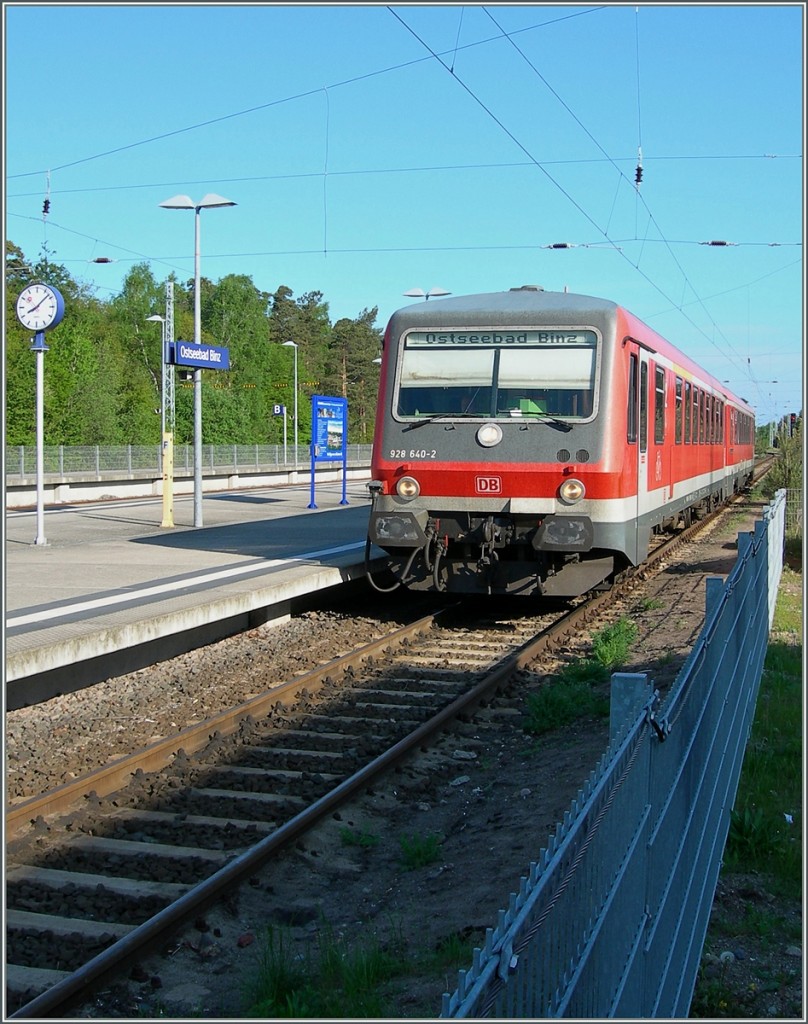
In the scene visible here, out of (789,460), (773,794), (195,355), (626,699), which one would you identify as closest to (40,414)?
(195,355)

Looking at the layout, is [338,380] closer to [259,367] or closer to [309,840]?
[259,367]

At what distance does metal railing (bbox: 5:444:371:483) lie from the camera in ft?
112

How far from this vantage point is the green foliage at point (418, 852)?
5.88 meters

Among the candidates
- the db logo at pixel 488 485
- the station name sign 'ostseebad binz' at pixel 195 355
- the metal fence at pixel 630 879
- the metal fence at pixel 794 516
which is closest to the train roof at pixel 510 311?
the db logo at pixel 488 485

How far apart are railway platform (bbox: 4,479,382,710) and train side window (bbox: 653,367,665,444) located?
3628 millimetres

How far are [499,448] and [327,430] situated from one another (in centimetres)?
1433

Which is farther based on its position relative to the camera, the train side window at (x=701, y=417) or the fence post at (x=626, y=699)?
the train side window at (x=701, y=417)

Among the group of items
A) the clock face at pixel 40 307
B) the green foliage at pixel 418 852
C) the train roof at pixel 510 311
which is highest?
the clock face at pixel 40 307

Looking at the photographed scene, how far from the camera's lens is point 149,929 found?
4648 mm

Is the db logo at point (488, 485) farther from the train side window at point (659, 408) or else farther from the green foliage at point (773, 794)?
the green foliage at point (773, 794)

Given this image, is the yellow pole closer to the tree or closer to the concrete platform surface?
the concrete platform surface

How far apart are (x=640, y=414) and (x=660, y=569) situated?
622cm

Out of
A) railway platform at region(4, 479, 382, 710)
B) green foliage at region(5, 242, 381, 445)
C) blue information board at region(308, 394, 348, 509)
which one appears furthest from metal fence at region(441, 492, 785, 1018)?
green foliage at region(5, 242, 381, 445)

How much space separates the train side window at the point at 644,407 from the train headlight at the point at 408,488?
255 cm
